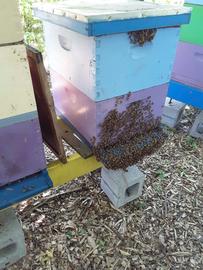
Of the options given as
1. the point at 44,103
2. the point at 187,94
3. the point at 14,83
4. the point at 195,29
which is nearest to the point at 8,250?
the point at 44,103

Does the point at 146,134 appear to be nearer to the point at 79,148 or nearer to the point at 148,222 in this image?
the point at 79,148

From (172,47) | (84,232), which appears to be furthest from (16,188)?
(172,47)

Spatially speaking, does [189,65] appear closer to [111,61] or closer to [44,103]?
[111,61]

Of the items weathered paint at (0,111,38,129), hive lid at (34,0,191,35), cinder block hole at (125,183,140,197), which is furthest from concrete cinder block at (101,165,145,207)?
hive lid at (34,0,191,35)

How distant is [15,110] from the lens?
0.96 metres

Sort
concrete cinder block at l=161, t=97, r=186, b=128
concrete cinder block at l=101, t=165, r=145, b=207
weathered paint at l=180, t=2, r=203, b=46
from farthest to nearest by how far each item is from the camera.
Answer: concrete cinder block at l=161, t=97, r=186, b=128, weathered paint at l=180, t=2, r=203, b=46, concrete cinder block at l=101, t=165, r=145, b=207

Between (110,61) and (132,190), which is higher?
(110,61)

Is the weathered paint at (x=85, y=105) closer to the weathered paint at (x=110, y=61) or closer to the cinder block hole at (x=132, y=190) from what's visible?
the weathered paint at (x=110, y=61)

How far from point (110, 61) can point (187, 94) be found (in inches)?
48.7

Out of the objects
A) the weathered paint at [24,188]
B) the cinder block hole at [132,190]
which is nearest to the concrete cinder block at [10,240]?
the weathered paint at [24,188]

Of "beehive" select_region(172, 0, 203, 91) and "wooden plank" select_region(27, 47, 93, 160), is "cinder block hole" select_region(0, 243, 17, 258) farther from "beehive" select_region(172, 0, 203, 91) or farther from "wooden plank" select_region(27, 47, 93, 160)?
"beehive" select_region(172, 0, 203, 91)

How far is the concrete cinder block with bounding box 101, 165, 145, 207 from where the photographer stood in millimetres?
1557

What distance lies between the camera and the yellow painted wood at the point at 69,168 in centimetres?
125

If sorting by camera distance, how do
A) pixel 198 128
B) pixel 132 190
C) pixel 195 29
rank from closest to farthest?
pixel 132 190
pixel 195 29
pixel 198 128
